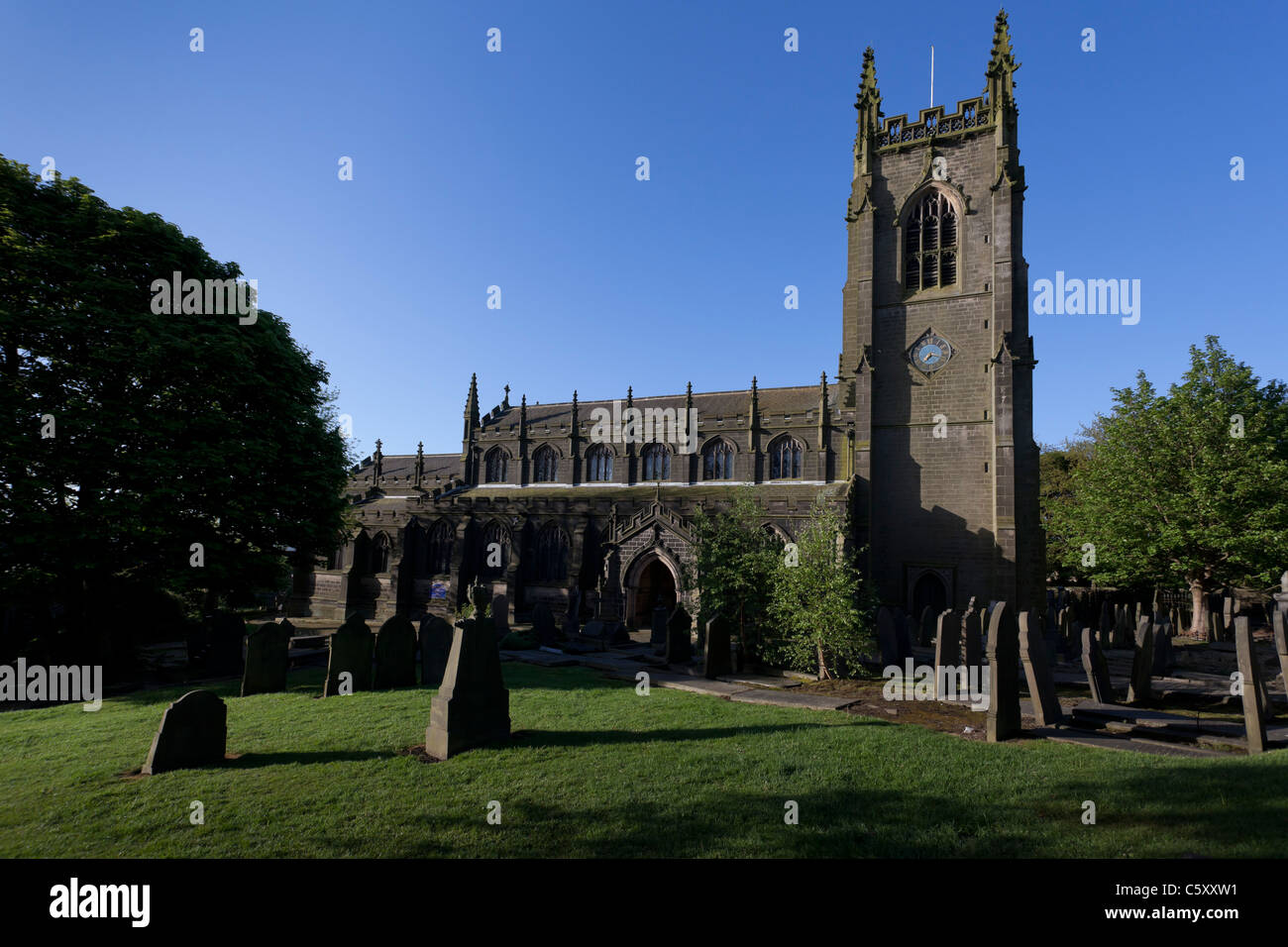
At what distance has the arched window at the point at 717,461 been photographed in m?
35.5

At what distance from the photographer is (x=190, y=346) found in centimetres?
1489

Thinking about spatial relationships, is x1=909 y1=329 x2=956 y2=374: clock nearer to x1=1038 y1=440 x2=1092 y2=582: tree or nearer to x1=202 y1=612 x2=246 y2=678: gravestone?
x1=1038 y1=440 x2=1092 y2=582: tree

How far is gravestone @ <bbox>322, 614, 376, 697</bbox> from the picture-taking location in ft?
43.5

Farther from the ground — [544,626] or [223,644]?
[223,644]

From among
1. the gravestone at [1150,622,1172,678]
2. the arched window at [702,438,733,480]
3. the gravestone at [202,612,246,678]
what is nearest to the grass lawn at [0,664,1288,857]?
the gravestone at [202,612,246,678]

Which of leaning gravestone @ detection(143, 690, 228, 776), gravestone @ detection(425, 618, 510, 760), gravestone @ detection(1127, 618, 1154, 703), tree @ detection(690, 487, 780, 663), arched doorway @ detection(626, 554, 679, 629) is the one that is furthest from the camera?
arched doorway @ detection(626, 554, 679, 629)

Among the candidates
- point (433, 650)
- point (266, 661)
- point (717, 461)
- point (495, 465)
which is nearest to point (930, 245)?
point (717, 461)

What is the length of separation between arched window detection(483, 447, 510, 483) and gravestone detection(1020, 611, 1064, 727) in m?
35.1

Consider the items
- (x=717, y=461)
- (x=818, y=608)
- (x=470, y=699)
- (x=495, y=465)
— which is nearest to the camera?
(x=470, y=699)

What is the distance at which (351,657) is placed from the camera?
44.5ft

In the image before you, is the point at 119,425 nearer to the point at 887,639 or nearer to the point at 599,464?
the point at 887,639

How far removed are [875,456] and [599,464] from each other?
17370mm

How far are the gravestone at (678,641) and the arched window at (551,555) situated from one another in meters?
17.6
